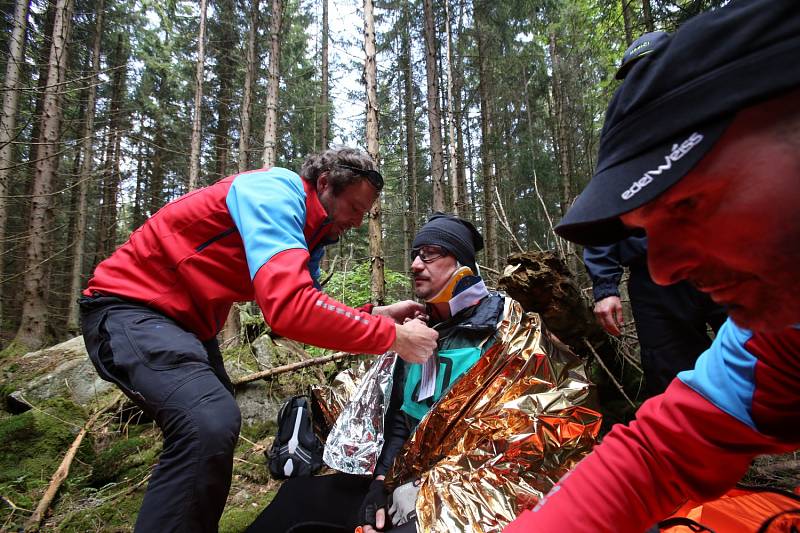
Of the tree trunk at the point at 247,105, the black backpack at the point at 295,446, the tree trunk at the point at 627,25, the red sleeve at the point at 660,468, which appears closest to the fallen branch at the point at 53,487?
the black backpack at the point at 295,446

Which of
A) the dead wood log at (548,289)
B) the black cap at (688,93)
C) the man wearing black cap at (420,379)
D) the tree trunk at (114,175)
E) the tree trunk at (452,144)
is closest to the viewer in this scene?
the black cap at (688,93)

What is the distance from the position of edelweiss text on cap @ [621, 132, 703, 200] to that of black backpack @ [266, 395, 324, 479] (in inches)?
113

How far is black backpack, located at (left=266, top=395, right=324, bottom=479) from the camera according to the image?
2863 mm

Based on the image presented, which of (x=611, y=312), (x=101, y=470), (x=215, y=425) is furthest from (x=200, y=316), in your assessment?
(x=611, y=312)

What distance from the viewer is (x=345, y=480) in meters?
2.63

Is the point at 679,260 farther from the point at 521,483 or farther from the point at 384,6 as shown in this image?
the point at 384,6

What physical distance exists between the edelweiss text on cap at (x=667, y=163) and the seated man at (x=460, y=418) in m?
1.70

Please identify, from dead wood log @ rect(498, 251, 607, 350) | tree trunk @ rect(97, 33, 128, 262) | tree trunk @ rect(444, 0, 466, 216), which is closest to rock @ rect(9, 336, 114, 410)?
dead wood log @ rect(498, 251, 607, 350)

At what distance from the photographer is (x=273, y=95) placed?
1096 cm

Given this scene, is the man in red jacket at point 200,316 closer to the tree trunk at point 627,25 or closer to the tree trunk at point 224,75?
the tree trunk at point 627,25

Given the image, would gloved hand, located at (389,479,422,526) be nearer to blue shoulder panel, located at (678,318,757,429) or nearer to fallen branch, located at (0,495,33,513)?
blue shoulder panel, located at (678,318,757,429)

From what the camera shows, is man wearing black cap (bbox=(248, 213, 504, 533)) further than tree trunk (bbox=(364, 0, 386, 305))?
No

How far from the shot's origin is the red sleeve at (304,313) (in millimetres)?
1821

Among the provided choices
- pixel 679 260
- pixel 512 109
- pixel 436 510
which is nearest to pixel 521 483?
pixel 436 510
